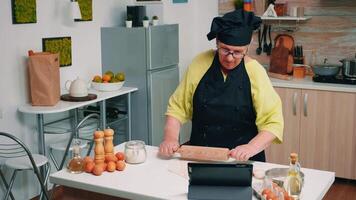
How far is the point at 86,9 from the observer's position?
4422 mm

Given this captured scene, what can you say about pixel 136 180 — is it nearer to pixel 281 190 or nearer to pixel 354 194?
pixel 281 190

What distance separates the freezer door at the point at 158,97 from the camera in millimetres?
4641

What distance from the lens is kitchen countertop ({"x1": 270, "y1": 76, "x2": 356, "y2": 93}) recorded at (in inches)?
166

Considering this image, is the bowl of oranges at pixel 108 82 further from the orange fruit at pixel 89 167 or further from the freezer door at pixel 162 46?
the orange fruit at pixel 89 167

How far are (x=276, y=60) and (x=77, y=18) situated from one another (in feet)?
6.37

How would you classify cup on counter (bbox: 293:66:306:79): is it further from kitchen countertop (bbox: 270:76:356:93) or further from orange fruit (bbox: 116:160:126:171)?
orange fruit (bbox: 116:160:126:171)

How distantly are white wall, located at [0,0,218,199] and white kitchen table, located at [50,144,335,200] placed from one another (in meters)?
1.71

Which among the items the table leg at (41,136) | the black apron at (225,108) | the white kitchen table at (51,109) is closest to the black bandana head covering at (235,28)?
the black apron at (225,108)

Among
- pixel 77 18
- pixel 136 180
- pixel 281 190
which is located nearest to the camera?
pixel 281 190

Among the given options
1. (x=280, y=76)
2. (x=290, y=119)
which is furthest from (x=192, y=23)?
(x=290, y=119)

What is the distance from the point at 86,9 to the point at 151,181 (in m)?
2.65

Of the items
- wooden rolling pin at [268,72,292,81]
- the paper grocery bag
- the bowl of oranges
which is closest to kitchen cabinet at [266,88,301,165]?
wooden rolling pin at [268,72,292,81]

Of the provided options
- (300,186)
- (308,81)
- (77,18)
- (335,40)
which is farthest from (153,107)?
(300,186)

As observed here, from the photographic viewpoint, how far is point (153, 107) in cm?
468
